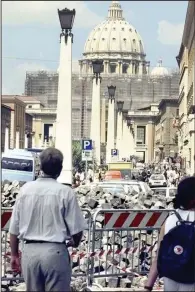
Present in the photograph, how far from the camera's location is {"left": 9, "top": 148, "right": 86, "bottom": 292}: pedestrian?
6.49 m

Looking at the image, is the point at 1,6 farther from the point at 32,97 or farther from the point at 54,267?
the point at 32,97

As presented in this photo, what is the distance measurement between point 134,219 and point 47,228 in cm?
435

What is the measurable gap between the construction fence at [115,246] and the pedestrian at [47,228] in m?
3.34

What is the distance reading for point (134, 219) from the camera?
425 inches

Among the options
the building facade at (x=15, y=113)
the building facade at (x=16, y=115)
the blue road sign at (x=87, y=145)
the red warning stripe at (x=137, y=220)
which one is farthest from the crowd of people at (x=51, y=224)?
the building facade at (x=15, y=113)

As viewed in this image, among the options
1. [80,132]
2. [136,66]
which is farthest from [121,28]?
[80,132]

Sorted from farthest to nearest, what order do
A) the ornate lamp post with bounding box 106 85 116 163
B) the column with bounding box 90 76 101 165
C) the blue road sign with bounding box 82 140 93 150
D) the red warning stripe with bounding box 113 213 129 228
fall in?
the ornate lamp post with bounding box 106 85 116 163
the column with bounding box 90 76 101 165
the blue road sign with bounding box 82 140 93 150
the red warning stripe with bounding box 113 213 129 228

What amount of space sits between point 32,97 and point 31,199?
148m

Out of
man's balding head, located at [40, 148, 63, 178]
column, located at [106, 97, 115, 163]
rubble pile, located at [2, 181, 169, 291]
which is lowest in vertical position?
rubble pile, located at [2, 181, 169, 291]

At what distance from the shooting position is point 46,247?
Answer: 6.52 metres

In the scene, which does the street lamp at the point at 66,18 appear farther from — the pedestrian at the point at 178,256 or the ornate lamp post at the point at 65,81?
the pedestrian at the point at 178,256

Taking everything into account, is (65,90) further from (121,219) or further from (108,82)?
(108,82)

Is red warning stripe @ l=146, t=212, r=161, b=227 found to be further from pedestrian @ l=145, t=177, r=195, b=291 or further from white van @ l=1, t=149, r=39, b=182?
white van @ l=1, t=149, r=39, b=182

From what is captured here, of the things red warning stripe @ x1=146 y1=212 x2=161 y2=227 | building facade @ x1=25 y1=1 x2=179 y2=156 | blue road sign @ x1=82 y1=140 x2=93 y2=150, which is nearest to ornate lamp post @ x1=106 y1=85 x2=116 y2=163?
blue road sign @ x1=82 y1=140 x2=93 y2=150
